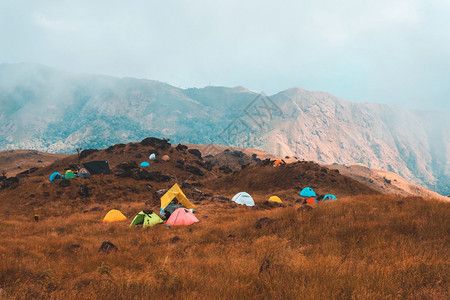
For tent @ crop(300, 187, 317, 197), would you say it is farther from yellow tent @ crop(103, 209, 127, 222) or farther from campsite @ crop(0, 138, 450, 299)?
yellow tent @ crop(103, 209, 127, 222)

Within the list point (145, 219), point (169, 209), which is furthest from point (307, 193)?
point (145, 219)

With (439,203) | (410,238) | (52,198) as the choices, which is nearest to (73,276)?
(410,238)

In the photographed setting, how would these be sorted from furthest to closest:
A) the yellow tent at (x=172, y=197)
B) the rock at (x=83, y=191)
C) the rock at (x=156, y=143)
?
the rock at (x=156, y=143) < the rock at (x=83, y=191) < the yellow tent at (x=172, y=197)

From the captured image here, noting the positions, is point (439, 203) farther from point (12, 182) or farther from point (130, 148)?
point (130, 148)

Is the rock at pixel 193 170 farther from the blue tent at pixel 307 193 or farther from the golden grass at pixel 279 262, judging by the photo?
the golden grass at pixel 279 262

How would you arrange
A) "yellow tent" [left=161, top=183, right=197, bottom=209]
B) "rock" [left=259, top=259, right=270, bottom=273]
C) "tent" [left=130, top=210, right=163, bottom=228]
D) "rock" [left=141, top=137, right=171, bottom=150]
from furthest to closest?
1. "rock" [left=141, top=137, right=171, bottom=150]
2. "yellow tent" [left=161, top=183, right=197, bottom=209]
3. "tent" [left=130, top=210, right=163, bottom=228]
4. "rock" [left=259, top=259, right=270, bottom=273]

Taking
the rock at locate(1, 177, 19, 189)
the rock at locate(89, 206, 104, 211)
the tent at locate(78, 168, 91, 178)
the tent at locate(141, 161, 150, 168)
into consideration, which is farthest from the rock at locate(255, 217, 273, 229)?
the tent at locate(141, 161, 150, 168)

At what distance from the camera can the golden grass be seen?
419 centimetres

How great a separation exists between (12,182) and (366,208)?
37.6 metres

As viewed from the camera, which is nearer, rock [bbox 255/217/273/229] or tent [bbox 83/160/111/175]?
rock [bbox 255/217/273/229]

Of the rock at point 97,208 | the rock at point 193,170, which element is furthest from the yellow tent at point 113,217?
the rock at point 193,170

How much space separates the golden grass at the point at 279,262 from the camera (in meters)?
4.19

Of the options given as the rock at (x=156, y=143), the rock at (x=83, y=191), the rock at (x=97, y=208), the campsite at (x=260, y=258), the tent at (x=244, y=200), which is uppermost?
the campsite at (x=260, y=258)

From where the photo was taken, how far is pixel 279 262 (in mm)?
5477
